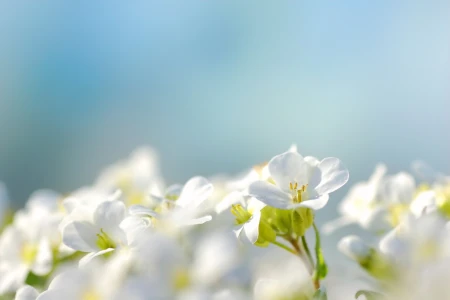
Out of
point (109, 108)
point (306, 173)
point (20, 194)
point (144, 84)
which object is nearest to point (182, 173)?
point (20, 194)

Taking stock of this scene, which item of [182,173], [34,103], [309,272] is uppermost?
[309,272]

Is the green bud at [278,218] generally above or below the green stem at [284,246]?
above

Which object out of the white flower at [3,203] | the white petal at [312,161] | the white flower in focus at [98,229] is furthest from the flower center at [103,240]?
the white flower at [3,203]

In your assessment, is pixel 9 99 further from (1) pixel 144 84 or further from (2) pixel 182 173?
(2) pixel 182 173

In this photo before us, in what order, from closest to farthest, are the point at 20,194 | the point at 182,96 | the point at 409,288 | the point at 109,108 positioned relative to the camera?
the point at 409,288 < the point at 20,194 < the point at 109,108 < the point at 182,96

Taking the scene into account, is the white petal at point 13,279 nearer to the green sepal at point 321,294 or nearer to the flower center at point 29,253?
the flower center at point 29,253

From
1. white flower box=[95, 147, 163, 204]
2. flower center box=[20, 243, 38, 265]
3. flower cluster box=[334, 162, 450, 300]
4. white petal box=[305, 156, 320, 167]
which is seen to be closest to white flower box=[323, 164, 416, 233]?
flower cluster box=[334, 162, 450, 300]
